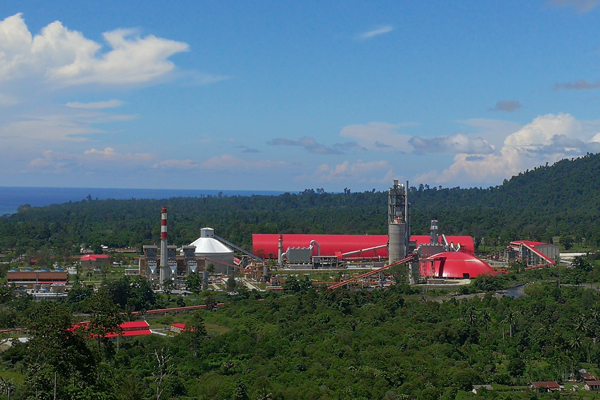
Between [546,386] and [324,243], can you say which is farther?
[324,243]

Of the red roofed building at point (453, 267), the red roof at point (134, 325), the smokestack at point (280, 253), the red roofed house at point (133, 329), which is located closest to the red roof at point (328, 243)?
the smokestack at point (280, 253)

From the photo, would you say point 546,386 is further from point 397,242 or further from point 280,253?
point 280,253

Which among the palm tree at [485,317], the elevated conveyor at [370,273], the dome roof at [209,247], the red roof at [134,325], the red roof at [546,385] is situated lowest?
the red roof at [546,385]

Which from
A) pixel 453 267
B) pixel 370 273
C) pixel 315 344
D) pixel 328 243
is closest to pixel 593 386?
pixel 315 344

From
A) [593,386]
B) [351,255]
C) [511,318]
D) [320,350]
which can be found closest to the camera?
[593,386]

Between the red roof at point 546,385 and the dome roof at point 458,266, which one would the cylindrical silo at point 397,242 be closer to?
the dome roof at point 458,266

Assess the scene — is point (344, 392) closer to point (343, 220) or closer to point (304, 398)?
point (304, 398)
